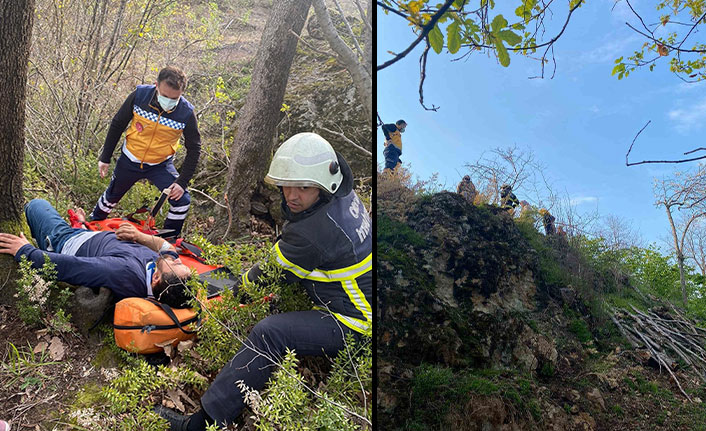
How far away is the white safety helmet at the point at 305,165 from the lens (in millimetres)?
1962

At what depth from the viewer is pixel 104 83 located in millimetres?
3428

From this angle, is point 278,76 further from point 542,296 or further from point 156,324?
point 542,296

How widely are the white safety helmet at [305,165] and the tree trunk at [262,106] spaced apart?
195 centimetres

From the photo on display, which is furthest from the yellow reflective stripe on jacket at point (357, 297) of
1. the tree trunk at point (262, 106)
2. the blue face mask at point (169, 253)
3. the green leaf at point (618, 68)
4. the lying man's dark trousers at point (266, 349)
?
the green leaf at point (618, 68)

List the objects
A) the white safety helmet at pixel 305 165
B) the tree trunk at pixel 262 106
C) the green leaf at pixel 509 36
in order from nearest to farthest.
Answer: the green leaf at pixel 509 36 < the white safety helmet at pixel 305 165 < the tree trunk at pixel 262 106

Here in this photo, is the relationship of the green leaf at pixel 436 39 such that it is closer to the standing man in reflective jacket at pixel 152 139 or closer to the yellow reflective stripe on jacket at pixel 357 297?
the yellow reflective stripe on jacket at pixel 357 297

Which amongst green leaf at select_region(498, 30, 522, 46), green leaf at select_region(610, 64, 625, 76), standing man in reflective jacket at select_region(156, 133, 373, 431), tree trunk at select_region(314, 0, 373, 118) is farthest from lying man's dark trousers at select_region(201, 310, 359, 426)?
green leaf at select_region(610, 64, 625, 76)

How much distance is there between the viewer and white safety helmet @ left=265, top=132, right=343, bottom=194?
196 cm

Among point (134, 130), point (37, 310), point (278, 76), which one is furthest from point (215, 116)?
point (37, 310)

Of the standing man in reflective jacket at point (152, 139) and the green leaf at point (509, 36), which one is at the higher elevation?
the green leaf at point (509, 36)

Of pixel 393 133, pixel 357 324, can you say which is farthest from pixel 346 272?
pixel 393 133

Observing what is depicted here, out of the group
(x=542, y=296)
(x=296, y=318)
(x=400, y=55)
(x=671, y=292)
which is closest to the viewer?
(x=400, y=55)

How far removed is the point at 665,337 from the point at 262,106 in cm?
365

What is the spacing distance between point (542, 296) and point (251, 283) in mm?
1714
